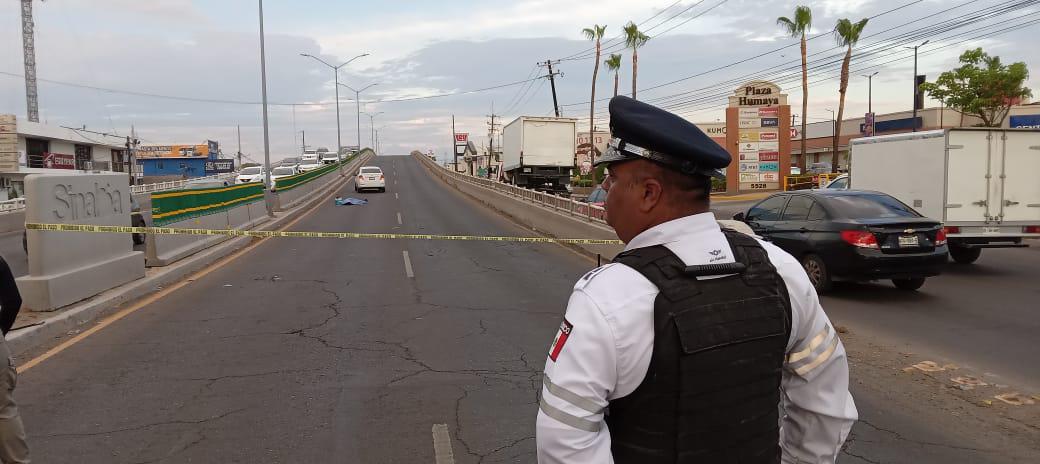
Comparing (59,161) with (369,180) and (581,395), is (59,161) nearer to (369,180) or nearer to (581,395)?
(369,180)

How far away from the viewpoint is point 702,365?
1.61 m

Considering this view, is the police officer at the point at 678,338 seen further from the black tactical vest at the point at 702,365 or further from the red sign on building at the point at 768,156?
the red sign on building at the point at 768,156

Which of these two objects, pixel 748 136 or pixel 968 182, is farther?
pixel 748 136

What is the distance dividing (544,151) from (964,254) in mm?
23057

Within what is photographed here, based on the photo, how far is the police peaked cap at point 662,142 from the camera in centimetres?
171

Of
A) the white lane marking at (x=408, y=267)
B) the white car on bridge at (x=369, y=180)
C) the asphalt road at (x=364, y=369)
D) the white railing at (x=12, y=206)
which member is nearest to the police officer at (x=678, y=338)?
the asphalt road at (x=364, y=369)

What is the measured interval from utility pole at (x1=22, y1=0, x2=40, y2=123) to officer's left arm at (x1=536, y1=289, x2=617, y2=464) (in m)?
78.8

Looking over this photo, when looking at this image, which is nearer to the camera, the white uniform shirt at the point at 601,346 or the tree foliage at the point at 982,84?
the white uniform shirt at the point at 601,346

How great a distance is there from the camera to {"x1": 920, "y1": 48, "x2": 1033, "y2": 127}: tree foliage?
3819cm

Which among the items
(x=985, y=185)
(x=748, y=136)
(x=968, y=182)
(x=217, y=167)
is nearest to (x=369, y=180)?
(x=748, y=136)

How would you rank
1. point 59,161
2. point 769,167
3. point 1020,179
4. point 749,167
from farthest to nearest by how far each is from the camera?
point 59,161
point 749,167
point 769,167
point 1020,179

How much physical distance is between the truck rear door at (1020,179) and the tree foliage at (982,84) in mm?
29761

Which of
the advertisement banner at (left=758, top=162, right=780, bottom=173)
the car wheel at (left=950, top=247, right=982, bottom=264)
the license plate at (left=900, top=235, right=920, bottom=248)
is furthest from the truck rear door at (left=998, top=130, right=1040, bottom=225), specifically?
the advertisement banner at (left=758, top=162, right=780, bottom=173)

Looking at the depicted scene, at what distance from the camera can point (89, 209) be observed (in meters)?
9.09
